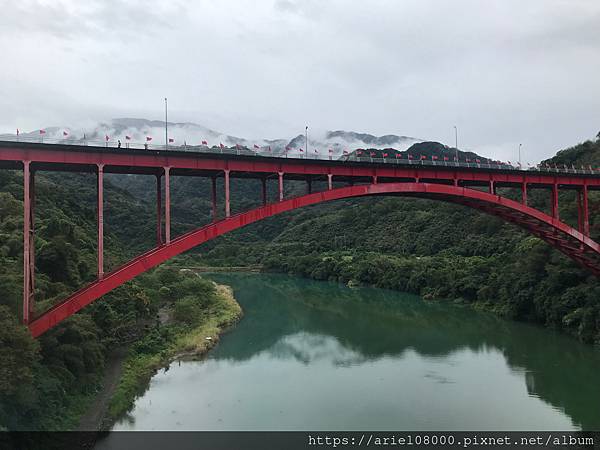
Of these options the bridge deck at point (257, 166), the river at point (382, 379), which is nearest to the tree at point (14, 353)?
the bridge deck at point (257, 166)

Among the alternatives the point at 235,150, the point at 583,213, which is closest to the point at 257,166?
the point at 235,150

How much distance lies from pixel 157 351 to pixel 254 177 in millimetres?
9275

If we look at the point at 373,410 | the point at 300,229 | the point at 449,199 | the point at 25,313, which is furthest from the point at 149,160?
the point at 300,229

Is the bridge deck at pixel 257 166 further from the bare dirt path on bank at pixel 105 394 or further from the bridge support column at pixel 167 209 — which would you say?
the bare dirt path on bank at pixel 105 394

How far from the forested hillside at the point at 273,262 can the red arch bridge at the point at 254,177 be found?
5.97 feet

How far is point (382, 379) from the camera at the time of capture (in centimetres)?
1841

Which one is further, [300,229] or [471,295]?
[300,229]

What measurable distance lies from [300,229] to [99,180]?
62.6 meters

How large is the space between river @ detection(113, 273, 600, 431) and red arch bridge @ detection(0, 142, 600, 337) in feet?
15.4

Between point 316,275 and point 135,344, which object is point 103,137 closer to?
point 135,344

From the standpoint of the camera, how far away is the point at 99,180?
38.3ft

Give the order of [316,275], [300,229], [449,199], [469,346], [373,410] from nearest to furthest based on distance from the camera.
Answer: [373,410], [449,199], [469,346], [316,275], [300,229]

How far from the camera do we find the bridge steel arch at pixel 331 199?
1128 centimetres

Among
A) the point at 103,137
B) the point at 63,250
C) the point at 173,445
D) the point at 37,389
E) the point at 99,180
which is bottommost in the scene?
the point at 173,445
